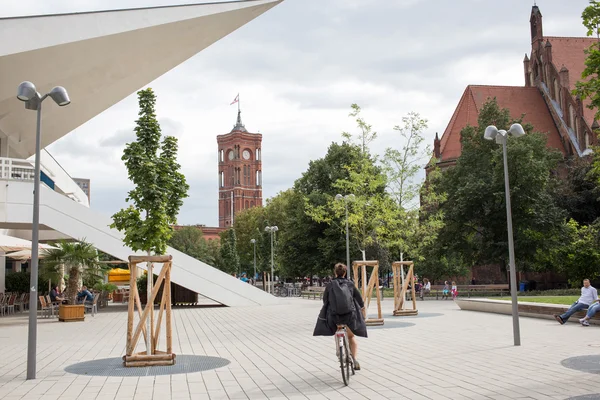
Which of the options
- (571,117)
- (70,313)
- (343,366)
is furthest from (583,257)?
(343,366)

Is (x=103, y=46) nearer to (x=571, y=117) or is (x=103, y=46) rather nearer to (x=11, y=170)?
(x=11, y=170)

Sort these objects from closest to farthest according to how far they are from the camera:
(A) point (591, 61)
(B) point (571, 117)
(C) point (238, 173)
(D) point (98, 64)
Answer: (A) point (591, 61)
(D) point (98, 64)
(B) point (571, 117)
(C) point (238, 173)

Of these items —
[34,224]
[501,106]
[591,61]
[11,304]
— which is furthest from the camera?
[501,106]

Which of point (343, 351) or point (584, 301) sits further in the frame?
point (584, 301)

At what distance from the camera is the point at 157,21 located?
24.3 meters

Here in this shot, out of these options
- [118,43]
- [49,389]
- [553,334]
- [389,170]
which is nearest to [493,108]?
[389,170]

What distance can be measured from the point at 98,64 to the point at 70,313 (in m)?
10.4

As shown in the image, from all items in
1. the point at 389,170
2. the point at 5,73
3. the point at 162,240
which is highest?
the point at 5,73

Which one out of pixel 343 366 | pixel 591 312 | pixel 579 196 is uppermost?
pixel 579 196

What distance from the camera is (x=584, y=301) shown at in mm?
16266

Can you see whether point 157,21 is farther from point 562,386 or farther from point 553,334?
point 562,386

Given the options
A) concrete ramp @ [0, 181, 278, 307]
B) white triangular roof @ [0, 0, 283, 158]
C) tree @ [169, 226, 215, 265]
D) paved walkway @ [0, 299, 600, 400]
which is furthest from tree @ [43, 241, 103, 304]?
tree @ [169, 226, 215, 265]

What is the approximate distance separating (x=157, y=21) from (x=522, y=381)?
20307mm

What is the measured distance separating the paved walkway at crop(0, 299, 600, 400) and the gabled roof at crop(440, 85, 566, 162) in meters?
45.0
